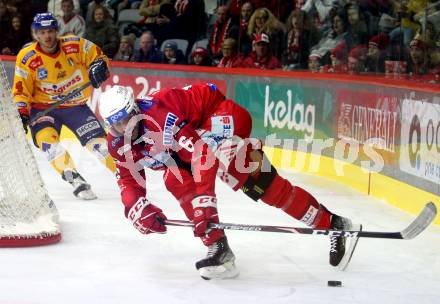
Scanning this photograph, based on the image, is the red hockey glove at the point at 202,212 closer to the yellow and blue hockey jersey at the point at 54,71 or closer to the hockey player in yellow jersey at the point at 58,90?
the hockey player in yellow jersey at the point at 58,90

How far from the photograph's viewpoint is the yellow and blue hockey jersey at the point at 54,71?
672cm

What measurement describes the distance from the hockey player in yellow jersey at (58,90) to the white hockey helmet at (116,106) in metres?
2.36

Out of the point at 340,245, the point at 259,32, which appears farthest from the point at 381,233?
the point at 259,32

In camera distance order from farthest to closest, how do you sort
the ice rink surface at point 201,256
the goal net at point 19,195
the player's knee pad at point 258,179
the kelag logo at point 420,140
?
the kelag logo at point 420,140 < the goal net at point 19,195 < the player's knee pad at point 258,179 < the ice rink surface at point 201,256

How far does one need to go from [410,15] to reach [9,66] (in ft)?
15.8

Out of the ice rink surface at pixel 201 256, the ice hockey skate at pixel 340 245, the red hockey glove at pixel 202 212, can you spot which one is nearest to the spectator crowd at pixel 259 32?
the ice rink surface at pixel 201 256

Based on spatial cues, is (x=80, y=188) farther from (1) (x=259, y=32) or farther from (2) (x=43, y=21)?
(1) (x=259, y=32)

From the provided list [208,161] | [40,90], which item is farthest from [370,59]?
[208,161]

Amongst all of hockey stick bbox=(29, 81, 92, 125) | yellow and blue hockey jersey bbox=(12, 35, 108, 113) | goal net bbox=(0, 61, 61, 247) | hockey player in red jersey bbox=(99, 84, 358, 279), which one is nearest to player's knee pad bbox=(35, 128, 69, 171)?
hockey stick bbox=(29, 81, 92, 125)

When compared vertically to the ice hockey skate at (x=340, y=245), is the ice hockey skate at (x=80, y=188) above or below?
below

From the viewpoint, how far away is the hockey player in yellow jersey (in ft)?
21.7

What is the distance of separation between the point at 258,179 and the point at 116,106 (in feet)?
2.64

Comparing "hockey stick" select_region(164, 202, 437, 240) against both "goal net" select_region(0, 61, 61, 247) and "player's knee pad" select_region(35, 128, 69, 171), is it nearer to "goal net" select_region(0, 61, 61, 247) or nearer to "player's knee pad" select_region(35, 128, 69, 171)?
"goal net" select_region(0, 61, 61, 247)

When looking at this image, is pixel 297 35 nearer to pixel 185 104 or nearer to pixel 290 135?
pixel 290 135
